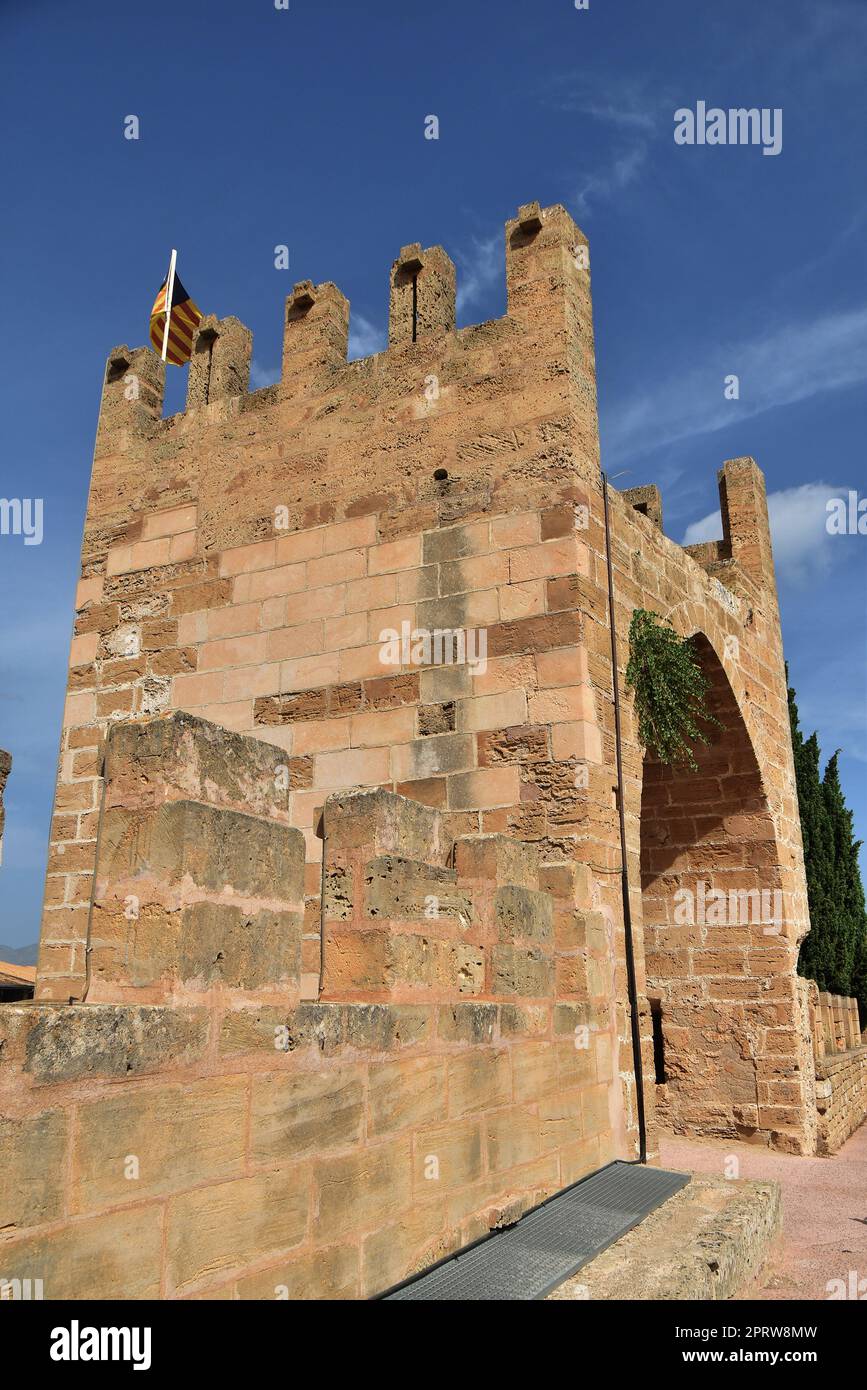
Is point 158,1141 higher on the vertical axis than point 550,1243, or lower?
higher

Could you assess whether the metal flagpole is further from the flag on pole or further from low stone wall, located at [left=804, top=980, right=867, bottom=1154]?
low stone wall, located at [left=804, top=980, right=867, bottom=1154]

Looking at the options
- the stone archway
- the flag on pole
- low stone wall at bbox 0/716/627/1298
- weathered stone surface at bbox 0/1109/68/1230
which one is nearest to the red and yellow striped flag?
the flag on pole

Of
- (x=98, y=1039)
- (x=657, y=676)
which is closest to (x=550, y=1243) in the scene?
(x=98, y=1039)

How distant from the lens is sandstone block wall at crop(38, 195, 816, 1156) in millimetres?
5680

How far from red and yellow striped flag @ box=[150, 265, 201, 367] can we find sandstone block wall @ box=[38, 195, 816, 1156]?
41cm

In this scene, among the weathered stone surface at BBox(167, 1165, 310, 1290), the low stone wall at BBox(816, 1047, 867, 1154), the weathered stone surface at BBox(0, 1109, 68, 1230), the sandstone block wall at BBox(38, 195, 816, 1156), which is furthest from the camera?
the low stone wall at BBox(816, 1047, 867, 1154)

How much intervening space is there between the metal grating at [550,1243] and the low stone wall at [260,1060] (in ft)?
0.25

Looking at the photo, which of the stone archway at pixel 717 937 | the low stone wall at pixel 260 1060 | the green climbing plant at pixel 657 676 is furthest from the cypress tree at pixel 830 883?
the low stone wall at pixel 260 1060

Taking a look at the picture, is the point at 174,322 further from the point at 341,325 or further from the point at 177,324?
the point at 341,325

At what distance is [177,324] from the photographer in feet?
27.5

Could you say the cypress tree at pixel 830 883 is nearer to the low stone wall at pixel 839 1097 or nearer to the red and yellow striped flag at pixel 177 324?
the low stone wall at pixel 839 1097

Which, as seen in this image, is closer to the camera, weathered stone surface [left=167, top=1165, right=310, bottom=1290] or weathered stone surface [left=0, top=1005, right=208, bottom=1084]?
weathered stone surface [left=0, top=1005, right=208, bottom=1084]

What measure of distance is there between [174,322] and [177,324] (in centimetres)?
3
